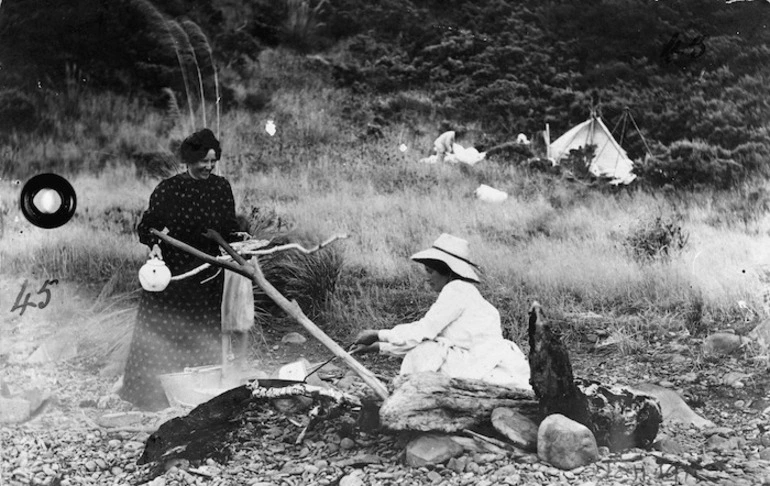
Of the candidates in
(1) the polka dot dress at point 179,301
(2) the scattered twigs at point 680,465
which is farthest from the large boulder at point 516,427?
(1) the polka dot dress at point 179,301

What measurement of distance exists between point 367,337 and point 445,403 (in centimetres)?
50

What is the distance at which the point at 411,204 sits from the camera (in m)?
4.17

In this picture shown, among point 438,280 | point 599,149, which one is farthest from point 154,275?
point 599,149

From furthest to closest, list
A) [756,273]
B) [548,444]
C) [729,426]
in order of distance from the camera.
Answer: [756,273] → [729,426] → [548,444]

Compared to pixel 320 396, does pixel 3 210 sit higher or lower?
higher

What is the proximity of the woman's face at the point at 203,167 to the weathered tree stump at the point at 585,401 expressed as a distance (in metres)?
1.83

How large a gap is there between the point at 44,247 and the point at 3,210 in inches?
11.8

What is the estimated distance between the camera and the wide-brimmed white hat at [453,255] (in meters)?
3.77

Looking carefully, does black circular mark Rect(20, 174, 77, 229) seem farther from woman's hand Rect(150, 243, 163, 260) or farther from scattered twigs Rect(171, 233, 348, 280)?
scattered twigs Rect(171, 233, 348, 280)

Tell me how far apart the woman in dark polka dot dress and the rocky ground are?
0.17 metres

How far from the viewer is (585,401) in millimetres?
3678

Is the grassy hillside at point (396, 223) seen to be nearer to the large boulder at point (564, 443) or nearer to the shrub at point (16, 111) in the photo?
the shrub at point (16, 111)

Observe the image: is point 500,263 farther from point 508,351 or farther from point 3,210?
point 3,210

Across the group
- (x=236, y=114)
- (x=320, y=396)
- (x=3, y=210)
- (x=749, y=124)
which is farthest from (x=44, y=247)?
(x=749, y=124)
